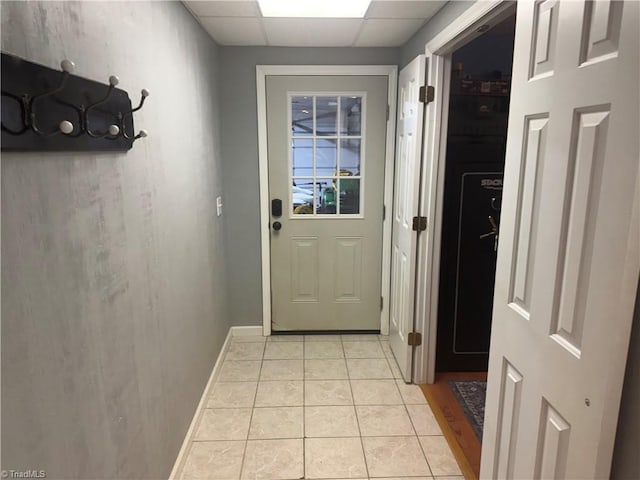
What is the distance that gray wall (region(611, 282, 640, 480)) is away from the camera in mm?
922

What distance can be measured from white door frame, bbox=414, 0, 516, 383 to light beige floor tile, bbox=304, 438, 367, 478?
795mm

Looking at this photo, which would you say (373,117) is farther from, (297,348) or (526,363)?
(526,363)

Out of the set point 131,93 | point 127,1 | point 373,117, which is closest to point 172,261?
point 131,93

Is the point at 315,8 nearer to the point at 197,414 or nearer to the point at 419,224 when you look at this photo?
the point at 419,224

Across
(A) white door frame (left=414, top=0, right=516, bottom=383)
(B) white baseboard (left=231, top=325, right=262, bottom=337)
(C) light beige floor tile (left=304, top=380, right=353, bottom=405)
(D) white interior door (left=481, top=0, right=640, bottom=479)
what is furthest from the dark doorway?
(B) white baseboard (left=231, top=325, right=262, bottom=337)

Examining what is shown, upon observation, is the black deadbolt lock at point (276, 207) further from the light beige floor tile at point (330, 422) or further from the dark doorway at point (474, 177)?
the light beige floor tile at point (330, 422)

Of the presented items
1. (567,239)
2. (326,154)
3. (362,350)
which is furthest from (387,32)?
(362,350)

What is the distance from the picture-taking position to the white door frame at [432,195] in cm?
238

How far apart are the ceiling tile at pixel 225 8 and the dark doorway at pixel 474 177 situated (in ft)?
4.00

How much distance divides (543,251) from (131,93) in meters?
1.44

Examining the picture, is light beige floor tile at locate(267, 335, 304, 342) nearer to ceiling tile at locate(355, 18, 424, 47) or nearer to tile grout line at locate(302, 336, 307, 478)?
tile grout line at locate(302, 336, 307, 478)

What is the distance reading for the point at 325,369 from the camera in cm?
302

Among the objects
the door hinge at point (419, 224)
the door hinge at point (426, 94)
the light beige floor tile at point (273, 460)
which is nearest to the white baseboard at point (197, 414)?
the light beige floor tile at point (273, 460)

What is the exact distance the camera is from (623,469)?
0.97 metres
